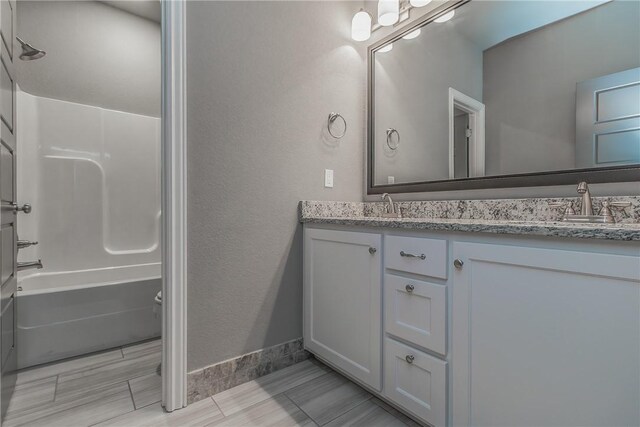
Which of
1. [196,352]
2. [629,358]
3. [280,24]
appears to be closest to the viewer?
[629,358]

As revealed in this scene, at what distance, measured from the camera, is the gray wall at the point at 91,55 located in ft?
6.80

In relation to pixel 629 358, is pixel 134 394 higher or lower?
lower

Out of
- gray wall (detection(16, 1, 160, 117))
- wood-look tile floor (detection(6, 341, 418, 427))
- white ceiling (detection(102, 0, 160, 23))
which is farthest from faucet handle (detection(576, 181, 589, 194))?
white ceiling (detection(102, 0, 160, 23))

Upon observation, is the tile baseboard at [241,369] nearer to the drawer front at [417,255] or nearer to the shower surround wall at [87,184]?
the drawer front at [417,255]

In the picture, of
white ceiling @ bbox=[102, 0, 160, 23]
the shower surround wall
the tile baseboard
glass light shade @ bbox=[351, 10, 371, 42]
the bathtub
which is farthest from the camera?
white ceiling @ bbox=[102, 0, 160, 23]

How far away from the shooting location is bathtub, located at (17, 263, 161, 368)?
5.30 feet

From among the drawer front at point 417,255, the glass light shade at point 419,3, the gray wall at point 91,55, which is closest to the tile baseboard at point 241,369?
the drawer front at point 417,255

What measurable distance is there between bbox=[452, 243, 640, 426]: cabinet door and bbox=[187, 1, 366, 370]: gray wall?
93 cm

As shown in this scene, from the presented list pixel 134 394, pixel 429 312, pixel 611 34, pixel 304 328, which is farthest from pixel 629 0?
pixel 134 394

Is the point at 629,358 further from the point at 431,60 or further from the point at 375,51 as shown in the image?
the point at 375,51

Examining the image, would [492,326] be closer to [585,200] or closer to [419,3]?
[585,200]

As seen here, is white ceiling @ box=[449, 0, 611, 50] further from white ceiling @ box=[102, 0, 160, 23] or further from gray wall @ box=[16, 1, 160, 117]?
gray wall @ box=[16, 1, 160, 117]

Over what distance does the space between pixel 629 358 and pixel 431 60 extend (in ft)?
5.23

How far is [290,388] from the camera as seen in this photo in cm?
145
